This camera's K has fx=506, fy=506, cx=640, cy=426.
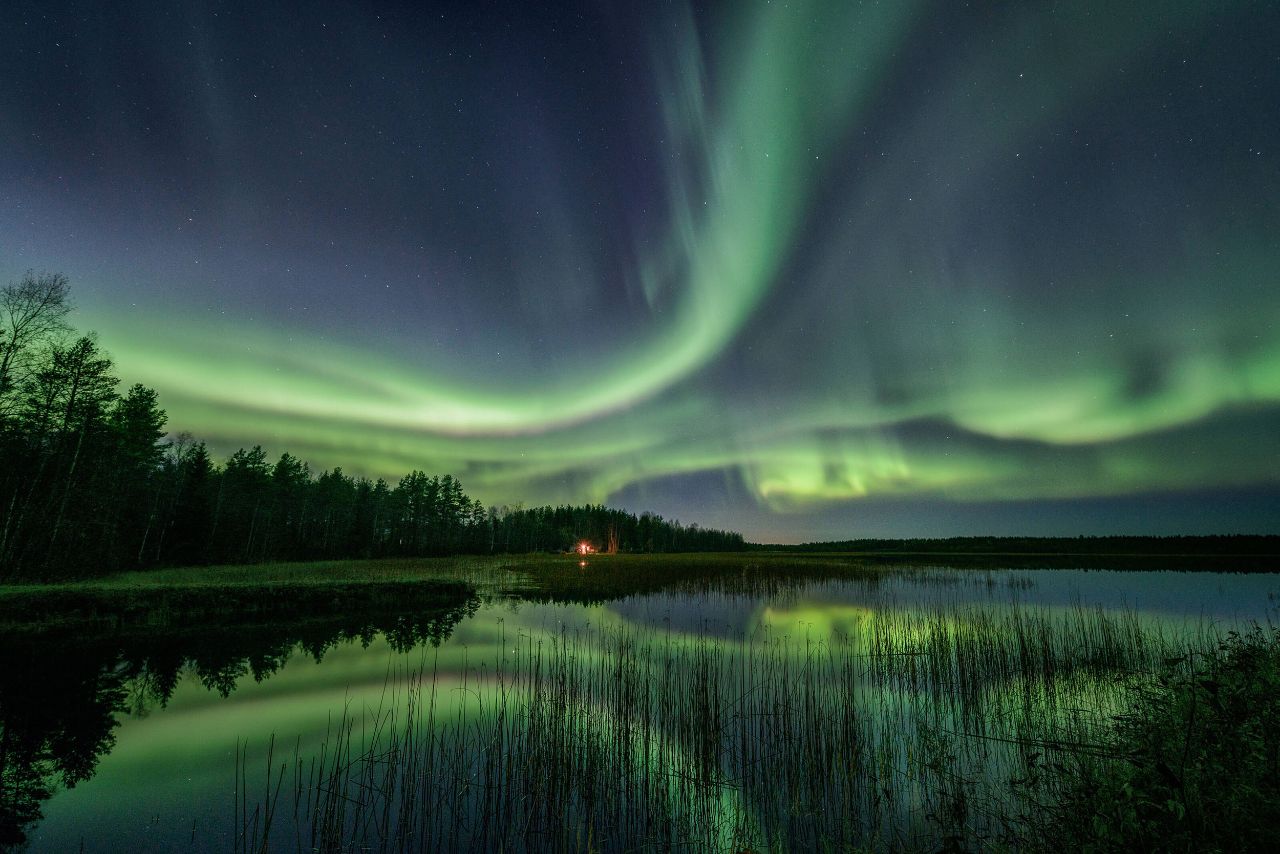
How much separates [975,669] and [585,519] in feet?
421

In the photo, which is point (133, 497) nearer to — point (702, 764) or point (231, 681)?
point (231, 681)

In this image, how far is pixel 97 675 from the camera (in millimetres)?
13289

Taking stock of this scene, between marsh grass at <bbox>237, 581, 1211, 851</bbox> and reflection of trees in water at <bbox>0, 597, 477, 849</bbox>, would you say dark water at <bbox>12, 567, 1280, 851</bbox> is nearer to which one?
reflection of trees in water at <bbox>0, 597, 477, 849</bbox>

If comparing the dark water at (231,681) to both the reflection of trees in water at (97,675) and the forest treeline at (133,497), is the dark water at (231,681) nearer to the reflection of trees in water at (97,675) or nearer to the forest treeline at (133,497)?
the reflection of trees in water at (97,675)

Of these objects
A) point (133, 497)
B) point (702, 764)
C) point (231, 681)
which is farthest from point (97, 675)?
point (133, 497)

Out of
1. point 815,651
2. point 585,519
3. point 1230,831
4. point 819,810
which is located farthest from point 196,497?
point 585,519

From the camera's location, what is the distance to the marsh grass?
651 cm

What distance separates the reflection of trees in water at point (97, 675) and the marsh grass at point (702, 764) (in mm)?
2902

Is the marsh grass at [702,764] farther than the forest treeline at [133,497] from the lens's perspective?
No

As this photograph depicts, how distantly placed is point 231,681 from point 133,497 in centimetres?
4857

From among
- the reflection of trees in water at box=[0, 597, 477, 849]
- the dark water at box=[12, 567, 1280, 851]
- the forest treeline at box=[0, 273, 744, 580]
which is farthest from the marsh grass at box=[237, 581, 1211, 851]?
the forest treeline at box=[0, 273, 744, 580]

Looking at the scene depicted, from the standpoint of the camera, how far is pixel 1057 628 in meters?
19.2

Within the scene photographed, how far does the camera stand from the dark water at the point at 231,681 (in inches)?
297

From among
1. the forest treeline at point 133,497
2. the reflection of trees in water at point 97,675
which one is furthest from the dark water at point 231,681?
the forest treeline at point 133,497
